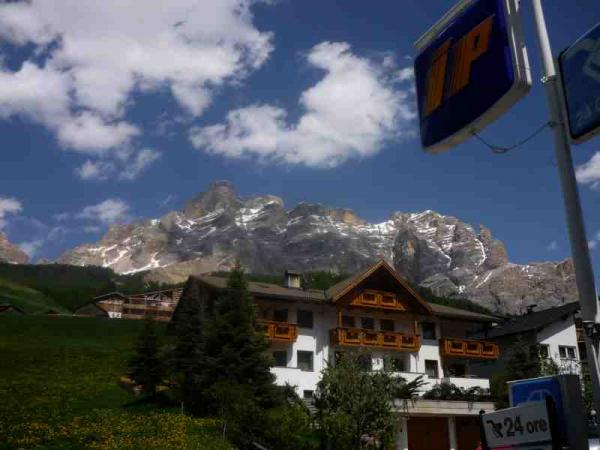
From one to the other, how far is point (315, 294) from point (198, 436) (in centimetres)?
2186

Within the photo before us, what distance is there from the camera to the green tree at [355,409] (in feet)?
69.2

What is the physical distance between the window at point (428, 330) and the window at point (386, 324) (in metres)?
2.82

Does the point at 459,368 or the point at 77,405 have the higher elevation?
the point at 459,368

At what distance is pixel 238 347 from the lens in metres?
33.3

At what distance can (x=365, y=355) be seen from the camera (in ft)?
94.1

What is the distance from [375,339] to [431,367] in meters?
6.56

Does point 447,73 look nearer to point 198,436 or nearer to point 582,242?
point 582,242

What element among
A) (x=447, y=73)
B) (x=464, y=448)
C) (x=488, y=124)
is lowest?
(x=464, y=448)

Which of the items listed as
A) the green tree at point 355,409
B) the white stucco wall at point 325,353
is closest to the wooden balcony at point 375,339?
the white stucco wall at point 325,353

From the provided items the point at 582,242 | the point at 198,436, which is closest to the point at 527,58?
the point at 582,242

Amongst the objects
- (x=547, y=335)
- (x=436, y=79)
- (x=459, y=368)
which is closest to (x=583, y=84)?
(x=436, y=79)

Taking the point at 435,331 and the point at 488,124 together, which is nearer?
the point at 488,124

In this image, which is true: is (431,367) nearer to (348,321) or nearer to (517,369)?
(348,321)

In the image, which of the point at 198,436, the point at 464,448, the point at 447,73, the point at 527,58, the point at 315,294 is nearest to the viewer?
the point at 527,58
